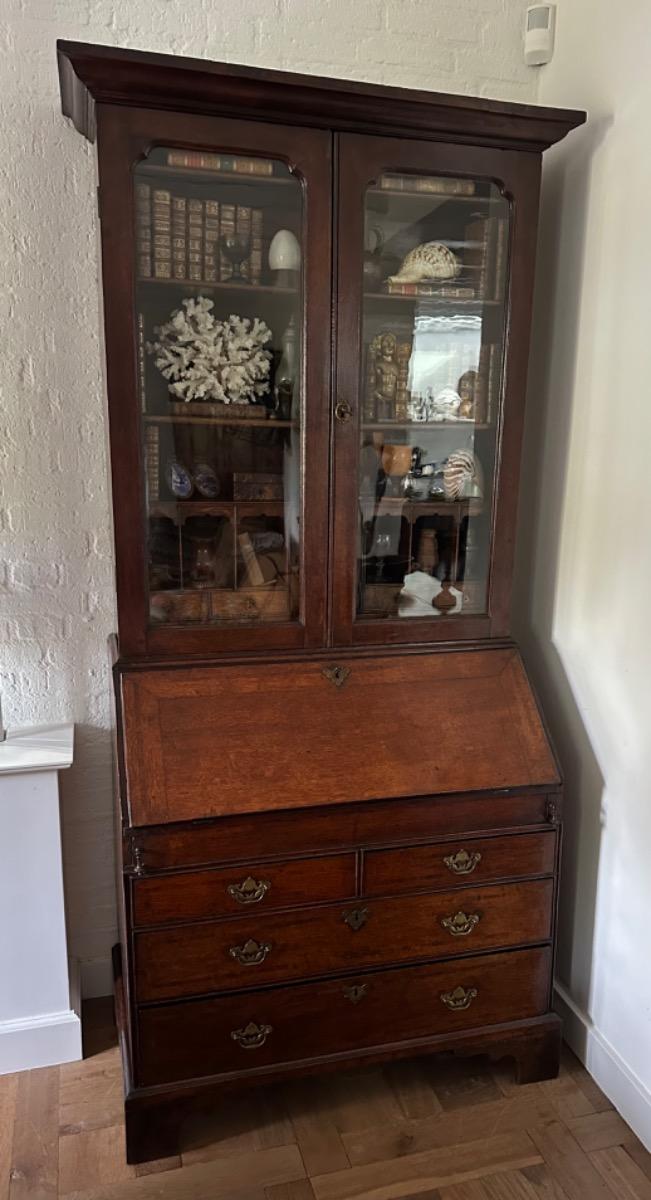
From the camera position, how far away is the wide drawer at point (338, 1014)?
5.22 feet

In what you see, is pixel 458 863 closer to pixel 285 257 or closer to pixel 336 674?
pixel 336 674

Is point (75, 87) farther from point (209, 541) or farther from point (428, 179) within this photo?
point (209, 541)

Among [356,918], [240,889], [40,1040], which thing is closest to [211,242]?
[240,889]

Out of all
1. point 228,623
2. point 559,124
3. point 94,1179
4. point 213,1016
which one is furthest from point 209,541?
point 94,1179

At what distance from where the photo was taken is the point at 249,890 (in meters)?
1.58

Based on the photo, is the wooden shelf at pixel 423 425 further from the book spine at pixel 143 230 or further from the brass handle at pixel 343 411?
the book spine at pixel 143 230

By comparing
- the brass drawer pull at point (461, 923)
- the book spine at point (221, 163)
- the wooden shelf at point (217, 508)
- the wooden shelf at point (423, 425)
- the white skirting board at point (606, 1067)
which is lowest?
the white skirting board at point (606, 1067)

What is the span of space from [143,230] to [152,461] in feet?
1.42

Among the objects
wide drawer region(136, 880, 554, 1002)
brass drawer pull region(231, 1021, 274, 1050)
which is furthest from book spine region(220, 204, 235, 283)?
brass drawer pull region(231, 1021, 274, 1050)

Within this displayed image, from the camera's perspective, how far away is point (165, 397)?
1637 millimetres

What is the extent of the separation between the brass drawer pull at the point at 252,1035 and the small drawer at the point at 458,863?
340mm

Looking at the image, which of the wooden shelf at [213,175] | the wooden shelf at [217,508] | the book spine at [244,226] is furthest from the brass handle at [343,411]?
the wooden shelf at [213,175]

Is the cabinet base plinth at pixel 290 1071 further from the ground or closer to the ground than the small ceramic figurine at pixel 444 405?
closer to the ground

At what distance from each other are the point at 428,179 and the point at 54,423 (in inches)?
38.2
